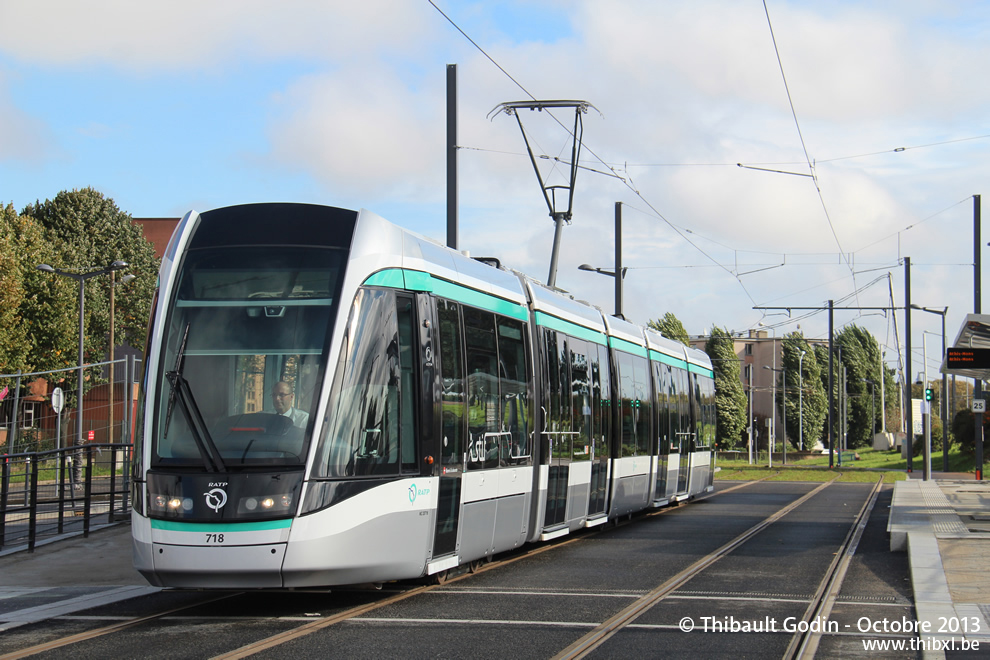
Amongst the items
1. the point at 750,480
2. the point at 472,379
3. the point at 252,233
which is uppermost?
the point at 252,233

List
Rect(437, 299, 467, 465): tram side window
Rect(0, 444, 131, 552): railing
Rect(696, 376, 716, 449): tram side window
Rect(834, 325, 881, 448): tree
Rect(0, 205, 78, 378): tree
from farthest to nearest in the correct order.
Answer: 1. Rect(834, 325, 881, 448): tree
2. Rect(0, 205, 78, 378): tree
3. Rect(696, 376, 716, 449): tram side window
4. Rect(0, 444, 131, 552): railing
5. Rect(437, 299, 467, 465): tram side window

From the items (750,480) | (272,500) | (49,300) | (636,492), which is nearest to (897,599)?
(272,500)

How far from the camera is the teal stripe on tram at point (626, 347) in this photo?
1780 centimetres

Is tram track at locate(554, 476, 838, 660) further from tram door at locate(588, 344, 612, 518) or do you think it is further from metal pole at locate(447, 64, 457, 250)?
metal pole at locate(447, 64, 457, 250)

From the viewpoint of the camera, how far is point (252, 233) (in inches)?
376

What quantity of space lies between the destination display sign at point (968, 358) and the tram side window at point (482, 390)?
1105 cm

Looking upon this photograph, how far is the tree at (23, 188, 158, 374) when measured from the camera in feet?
168

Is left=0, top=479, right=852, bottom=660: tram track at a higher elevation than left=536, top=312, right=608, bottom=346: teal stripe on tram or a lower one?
lower

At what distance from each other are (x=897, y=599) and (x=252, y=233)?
21.4 feet

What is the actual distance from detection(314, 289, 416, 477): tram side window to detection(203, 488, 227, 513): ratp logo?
0.72 meters

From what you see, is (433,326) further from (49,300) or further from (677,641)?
(49,300)

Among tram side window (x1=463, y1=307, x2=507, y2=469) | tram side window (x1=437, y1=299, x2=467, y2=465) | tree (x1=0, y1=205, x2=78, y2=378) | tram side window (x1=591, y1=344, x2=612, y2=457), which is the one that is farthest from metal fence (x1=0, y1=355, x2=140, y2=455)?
tram side window (x1=437, y1=299, x2=467, y2=465)

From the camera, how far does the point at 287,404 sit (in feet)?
29.0

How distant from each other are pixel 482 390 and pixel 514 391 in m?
1.03
